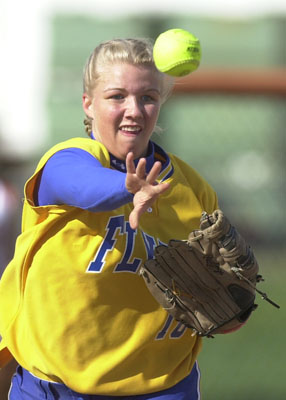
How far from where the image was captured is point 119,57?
106 inches

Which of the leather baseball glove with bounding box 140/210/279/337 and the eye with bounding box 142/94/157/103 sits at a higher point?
the eye with bounding box 142/94/157/103

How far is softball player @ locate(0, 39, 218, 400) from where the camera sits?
103 inches

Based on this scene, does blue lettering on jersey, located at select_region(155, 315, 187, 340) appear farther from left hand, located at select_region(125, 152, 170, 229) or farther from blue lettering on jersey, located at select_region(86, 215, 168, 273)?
left hand, located at select_region(125, 152, 170, 229)

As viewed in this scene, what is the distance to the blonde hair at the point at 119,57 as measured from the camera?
2.69 m

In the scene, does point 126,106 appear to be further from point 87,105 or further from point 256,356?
point 256,356

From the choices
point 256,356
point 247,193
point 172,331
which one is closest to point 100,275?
point 172,331

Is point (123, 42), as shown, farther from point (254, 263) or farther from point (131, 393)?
point (131, 393)

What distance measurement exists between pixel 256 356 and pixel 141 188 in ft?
15.2

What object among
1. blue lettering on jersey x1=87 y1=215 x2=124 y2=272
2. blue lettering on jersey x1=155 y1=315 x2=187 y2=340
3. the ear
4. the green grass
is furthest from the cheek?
the green grass

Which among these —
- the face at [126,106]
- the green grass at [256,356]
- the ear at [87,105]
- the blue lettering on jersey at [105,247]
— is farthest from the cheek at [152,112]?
the green grass at [256,356]

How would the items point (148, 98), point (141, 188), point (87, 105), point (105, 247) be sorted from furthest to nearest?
point (87, 105), point (148, 98), point (105, 247), point (141, 188)

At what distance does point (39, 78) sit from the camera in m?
14.8

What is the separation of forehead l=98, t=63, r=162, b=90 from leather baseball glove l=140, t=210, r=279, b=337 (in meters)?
0.45

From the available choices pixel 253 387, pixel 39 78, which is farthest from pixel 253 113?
pixel 39 78
